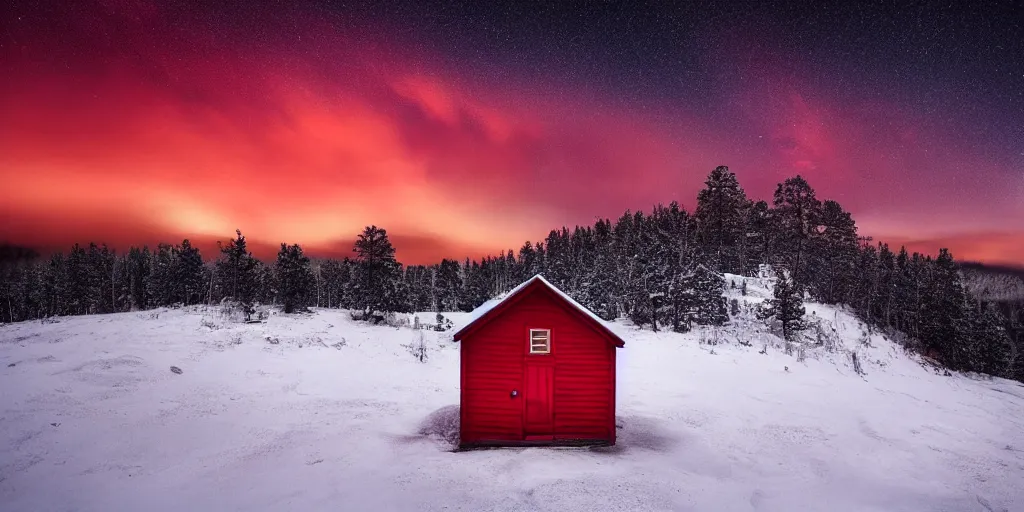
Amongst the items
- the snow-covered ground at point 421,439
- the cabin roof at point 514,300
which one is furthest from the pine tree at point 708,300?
the cabin roof at point 514,300

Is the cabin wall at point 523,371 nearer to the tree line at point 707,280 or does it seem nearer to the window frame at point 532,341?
the window frame at point 532,341

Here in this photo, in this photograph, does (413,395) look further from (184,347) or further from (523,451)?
(184,347)

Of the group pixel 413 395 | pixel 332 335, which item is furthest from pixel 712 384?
pixel 332 335

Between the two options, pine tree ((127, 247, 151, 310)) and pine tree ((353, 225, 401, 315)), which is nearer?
pine tree ((353, 225, 401, 315))

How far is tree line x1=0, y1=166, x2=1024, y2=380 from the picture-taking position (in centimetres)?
3950

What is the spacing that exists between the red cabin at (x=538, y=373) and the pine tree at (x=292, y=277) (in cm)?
3896

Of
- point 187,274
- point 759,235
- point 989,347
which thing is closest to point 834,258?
point 759,235

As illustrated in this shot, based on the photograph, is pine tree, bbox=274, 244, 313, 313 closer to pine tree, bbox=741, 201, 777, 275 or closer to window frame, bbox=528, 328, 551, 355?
window frame, bbox=528, 328, 551, 355

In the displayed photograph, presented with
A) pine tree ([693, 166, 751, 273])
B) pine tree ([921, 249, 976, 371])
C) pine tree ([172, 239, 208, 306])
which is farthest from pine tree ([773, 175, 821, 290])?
pine tree ([172, 239, 208, 306])

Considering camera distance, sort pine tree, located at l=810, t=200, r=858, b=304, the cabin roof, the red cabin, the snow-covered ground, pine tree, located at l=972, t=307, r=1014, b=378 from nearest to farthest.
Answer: the snow-covered ground → the cabin roof → the red cabin → pine tree, located at l=972, t=307, r=1014, b=378 → pine tree, located at l=810, t=200, r=858, b=304

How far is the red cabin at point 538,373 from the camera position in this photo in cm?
1305

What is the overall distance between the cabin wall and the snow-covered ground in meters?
0.84

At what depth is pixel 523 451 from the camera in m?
12.5

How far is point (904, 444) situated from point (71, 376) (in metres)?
29.6
